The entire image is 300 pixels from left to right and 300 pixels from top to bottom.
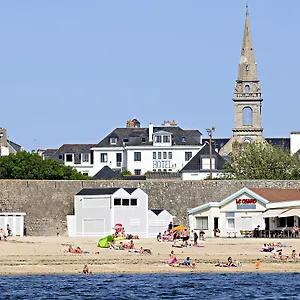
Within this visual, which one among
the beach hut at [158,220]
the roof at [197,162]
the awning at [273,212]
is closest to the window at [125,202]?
the beach hut at [158,220]

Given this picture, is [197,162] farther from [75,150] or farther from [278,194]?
[278,194]

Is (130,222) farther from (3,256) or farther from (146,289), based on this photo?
(146,289)

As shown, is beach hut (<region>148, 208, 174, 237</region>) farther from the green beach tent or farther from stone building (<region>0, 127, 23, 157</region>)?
stone building (<region>0, 127, 23, 157</region>)

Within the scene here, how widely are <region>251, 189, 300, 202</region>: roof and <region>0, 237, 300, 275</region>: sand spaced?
953 centimetres

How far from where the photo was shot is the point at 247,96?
518 feet

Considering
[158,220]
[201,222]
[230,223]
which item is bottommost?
[230,223]

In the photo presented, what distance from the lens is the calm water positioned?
149ft

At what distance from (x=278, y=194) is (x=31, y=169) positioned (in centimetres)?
2664

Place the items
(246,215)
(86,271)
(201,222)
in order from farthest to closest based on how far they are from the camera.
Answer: (201,222) < (246,215) < (86,271)

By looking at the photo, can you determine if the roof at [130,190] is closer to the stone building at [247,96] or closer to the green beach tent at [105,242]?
the green beach tent at [105,242]

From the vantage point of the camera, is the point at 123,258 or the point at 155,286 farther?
the point at 123,258

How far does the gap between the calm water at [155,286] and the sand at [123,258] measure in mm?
1088

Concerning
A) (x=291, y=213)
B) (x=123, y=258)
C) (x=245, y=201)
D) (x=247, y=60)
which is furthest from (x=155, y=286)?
(x=247, y=60)

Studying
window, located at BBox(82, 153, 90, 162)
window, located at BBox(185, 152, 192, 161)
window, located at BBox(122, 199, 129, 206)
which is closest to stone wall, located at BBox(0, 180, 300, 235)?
window, located at BBox(122, 199, 129, 206)
